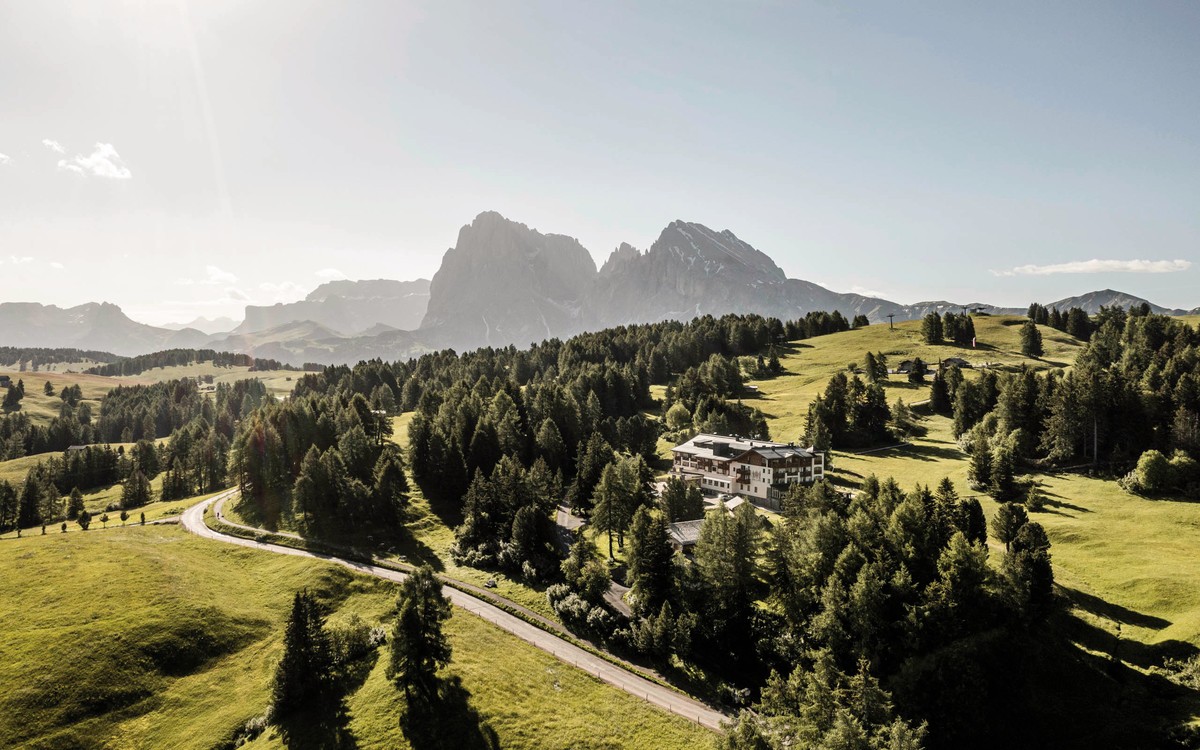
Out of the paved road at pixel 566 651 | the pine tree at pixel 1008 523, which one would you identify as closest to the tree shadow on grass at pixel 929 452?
the pine tree at pixel 1008 523

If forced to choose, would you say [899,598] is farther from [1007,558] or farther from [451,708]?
[451,708]

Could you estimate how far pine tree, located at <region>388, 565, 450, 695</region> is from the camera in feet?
170

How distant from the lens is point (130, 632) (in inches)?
2279

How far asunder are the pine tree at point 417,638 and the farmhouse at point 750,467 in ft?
173

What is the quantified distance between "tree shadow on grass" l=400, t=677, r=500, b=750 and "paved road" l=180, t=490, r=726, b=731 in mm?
10357

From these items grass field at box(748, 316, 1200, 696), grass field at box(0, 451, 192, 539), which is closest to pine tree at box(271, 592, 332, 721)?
grass field at box(0, 451, 192, 539)

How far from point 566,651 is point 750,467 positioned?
4673cm

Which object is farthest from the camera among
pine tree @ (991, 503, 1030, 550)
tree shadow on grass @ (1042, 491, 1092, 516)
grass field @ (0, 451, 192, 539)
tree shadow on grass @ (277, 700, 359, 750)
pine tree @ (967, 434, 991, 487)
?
grass field @ (0, 451, 192, 539)

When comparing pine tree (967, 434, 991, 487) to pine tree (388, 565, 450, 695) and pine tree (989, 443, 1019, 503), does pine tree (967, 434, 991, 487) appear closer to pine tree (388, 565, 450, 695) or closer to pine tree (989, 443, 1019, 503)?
pine tree (989, 443, 1019, 503)

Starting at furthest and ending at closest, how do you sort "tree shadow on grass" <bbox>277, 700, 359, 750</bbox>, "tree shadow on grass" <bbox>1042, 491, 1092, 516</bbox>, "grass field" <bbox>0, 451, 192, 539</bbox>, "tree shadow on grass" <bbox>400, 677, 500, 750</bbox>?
"grass field" <bbox>0, 451, 192, 539</bbox>
"tree shadow on grass" <bbox>1042, 491, 1092, 516</bbox>
"tree shadow on grass" <bbox>400, 677, 500, 750</bbox>
"tree shadow on grass" <bbox>277, 700, 359, 750</bbox>

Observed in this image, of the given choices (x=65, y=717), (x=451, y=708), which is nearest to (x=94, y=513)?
(x=65, y=717)

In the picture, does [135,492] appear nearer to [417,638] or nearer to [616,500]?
[417,638]

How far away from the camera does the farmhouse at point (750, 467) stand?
301 feet

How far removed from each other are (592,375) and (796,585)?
100901 mm
